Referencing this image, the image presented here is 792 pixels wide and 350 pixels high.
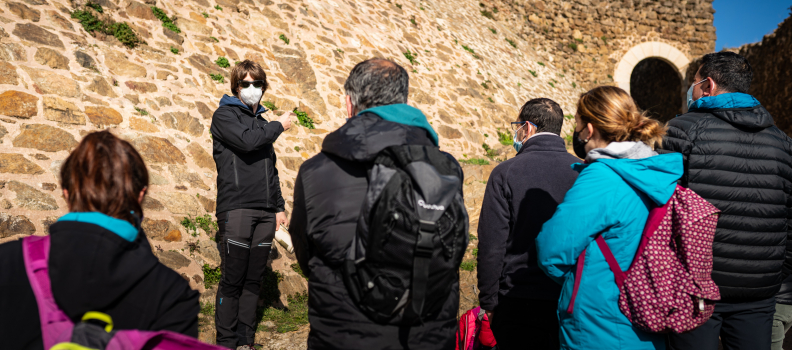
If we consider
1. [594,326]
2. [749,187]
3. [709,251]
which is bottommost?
[594,326]

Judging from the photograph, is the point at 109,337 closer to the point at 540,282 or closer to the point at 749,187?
the point at 540,282

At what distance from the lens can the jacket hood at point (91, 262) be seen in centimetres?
123

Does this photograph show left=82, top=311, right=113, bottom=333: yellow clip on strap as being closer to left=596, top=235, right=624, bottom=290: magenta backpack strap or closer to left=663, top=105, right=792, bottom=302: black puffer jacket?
left=596, top=235, right=624, bottom=290: magenta backpack strap

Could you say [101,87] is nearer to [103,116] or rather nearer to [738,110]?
[103,116]

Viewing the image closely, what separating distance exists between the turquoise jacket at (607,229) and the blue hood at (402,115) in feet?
2.18

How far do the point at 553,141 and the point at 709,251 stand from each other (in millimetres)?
1040

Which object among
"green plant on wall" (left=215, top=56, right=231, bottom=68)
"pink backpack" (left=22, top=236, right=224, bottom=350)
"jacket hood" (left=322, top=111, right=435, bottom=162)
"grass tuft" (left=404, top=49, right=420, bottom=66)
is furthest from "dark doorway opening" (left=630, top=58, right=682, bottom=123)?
"pink backpack" (left=22, top=236, right=224, bottom=350)

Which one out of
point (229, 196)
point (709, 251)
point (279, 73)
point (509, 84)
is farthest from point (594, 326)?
point (509, 84)

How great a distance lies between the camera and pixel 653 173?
1.83 metres

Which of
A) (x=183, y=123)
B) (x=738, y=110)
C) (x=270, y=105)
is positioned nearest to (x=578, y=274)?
(x=738, y=110)

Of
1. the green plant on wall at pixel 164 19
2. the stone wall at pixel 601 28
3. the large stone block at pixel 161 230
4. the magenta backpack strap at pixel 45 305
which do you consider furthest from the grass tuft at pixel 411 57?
the magenta backpack strap at pixel 45 305

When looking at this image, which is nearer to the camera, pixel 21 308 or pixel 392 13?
pixel 21 308

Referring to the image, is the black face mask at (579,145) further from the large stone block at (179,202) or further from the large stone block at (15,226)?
the large stone block at (15,226)

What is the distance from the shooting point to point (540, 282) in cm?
241
